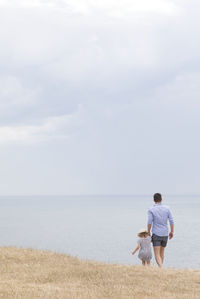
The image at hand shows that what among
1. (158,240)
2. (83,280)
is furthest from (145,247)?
(83,280)

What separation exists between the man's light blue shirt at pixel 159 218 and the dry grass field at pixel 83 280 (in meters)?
1.82

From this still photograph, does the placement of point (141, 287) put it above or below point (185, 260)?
above

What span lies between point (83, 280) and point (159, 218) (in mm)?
4153

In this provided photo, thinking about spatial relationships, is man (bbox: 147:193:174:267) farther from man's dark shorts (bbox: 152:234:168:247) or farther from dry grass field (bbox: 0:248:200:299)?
dry grass field (bbox: 0:248:200:299)

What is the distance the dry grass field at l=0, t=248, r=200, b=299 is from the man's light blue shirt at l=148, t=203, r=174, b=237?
1.82m

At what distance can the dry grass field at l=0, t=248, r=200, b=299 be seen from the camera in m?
9.04

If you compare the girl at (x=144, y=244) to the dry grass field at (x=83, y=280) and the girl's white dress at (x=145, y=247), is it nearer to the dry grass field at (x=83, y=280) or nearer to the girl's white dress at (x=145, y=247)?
the girl's white dress at (x=145, y=247)

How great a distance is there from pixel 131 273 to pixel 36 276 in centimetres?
245

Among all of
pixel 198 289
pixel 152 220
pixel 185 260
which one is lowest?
pixel 185 260

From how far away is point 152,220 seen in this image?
1383 cm

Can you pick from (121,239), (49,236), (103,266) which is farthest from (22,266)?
(49,236)

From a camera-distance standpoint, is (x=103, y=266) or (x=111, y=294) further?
(x=103, y=266)

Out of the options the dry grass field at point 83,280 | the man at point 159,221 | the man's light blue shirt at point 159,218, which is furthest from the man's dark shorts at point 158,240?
the dry grass field at point 83,280

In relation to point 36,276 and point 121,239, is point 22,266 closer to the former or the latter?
point 36,276
